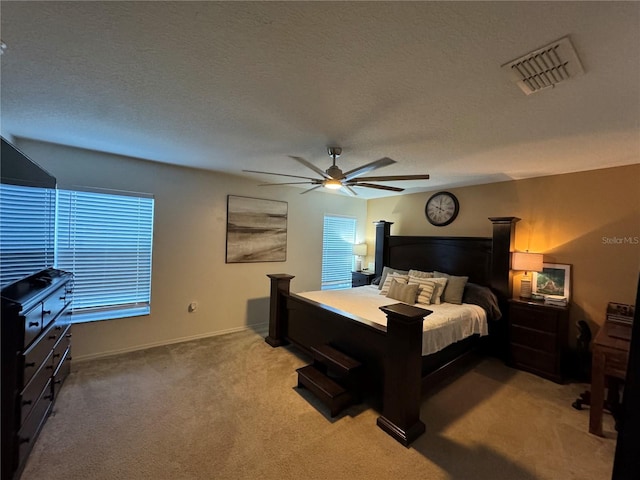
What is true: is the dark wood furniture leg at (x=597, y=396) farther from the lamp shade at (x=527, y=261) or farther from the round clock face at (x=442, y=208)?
the round clock face at (x=442, y=208)

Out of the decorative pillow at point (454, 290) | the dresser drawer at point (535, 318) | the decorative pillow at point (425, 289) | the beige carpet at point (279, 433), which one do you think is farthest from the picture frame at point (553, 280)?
the decorative pillow at point (425, 289)

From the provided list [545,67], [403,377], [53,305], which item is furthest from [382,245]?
[53,305]

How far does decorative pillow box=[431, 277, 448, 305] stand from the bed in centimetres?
23

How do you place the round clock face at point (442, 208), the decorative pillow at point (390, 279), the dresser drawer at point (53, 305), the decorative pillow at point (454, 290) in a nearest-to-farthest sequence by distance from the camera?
the dresser drawer at point (53, 305) → the decorative pillow at point (454, 290) → the decorative pillow at point (390, 279) → the round clock face at point (442, 208)

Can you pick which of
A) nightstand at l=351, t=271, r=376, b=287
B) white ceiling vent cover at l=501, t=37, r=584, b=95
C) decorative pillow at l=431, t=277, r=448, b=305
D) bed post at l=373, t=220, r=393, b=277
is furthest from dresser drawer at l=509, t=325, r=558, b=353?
white ceiling vent cover at l=501, t=37, r=584, b=95

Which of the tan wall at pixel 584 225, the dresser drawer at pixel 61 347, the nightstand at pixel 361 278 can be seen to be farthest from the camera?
the nightstand at pixel 361 278

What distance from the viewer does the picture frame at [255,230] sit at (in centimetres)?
416

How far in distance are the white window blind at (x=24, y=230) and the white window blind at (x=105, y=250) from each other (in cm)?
34

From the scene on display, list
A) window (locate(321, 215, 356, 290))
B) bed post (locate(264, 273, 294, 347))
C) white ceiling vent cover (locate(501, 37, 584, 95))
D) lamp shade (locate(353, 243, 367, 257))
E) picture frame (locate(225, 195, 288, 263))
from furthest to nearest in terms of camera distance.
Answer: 1. lamp shade (locate(353, 243, 367, 257))
2. window (locate(321, 215, 356, 290))
3. picture frame (locate(225, 195, 288, 263))
4. bed post (locate(264, 273, 294, 347))
5. white ceiling vent cover (locate(501, 37, 584, 95))

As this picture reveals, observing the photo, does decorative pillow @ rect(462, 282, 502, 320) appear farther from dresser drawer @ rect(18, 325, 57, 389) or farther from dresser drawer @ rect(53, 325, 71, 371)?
dresser drawer @ rect(53, 325, 71, 371)

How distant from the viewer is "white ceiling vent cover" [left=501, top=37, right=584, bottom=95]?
1273 mm

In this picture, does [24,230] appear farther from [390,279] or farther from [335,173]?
[390,279]

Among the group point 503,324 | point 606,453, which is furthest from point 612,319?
point 606,453

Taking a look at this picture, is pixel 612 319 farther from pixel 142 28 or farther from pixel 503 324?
pixel 142 28
